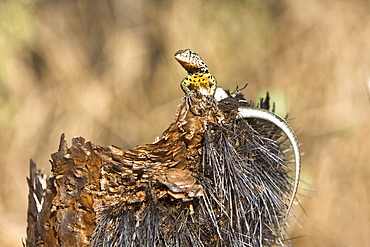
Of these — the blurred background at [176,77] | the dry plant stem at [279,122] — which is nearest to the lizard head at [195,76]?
the dry plant stem at [279,122]

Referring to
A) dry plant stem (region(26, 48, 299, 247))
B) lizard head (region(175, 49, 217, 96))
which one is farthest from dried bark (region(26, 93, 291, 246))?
lizard head (region(175, 49, 217, 96))

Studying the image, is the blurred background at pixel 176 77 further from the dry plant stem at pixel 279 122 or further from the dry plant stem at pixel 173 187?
the dry plant stem at pixel 173 187

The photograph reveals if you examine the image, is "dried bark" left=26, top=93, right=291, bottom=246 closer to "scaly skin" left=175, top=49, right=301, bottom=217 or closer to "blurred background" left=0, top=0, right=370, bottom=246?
"scaly skin" left=175, top=49, right=301, bottom=217

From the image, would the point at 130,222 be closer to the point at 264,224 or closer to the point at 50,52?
the point at 264,224

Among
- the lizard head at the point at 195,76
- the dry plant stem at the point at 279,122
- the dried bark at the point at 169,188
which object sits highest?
the lizard head at the point at 195,76

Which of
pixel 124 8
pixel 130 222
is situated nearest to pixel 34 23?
pixel 124 8

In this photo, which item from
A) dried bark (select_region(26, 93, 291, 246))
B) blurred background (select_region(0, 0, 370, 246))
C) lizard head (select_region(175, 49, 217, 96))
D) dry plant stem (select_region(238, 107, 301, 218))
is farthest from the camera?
blurred background (select_region(0, 0, 370, 246))
